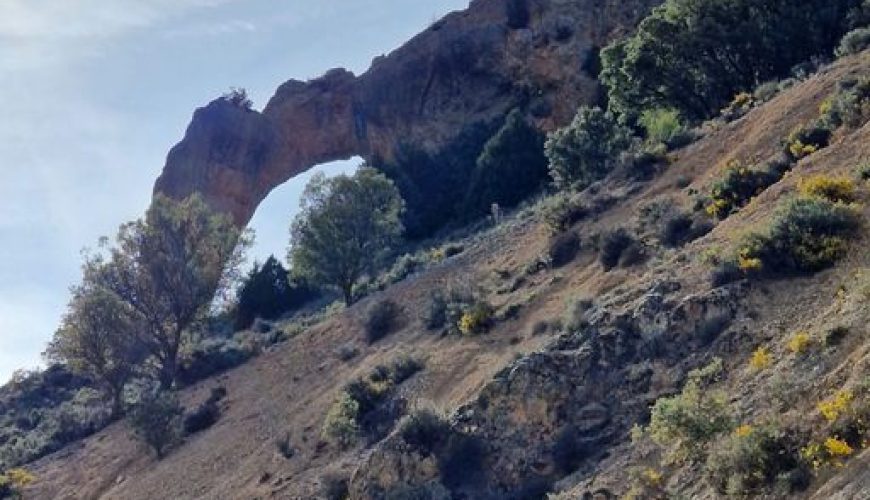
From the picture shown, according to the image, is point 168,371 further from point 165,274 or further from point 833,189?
point 833,189

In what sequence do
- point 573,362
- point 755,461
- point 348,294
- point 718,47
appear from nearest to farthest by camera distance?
point 755,461
point 573,362
point 718,47
point 348,294

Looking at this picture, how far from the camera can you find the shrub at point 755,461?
11453 millimetres

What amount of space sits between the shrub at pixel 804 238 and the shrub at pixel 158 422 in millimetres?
19397

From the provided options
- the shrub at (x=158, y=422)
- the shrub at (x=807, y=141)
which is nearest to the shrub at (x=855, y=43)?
the shrub at (x=807, y=141)

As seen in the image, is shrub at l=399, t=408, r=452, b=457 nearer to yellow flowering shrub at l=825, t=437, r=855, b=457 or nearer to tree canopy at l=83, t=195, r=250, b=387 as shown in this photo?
yellow flowering shrub at l=825, t=437, r=855, b=457

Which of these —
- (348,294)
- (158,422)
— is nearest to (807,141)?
(158,422)

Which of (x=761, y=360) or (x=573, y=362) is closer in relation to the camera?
(x=761, y=360)

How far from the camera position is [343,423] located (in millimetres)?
22625

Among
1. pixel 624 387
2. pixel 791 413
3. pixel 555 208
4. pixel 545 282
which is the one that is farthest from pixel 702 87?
pixel 791 413

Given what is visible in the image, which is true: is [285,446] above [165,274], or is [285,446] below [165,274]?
below

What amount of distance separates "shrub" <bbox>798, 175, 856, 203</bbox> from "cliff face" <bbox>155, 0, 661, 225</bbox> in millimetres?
35017

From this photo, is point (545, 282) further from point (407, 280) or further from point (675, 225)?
point (407, 280)

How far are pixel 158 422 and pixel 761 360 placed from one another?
21.4 meters

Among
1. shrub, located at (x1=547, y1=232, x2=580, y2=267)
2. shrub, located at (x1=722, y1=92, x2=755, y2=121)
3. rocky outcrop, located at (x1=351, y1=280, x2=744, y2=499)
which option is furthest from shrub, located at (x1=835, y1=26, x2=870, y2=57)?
rocky outcrop, located at (x1=351, y1=280, x2=744, y2=499)
